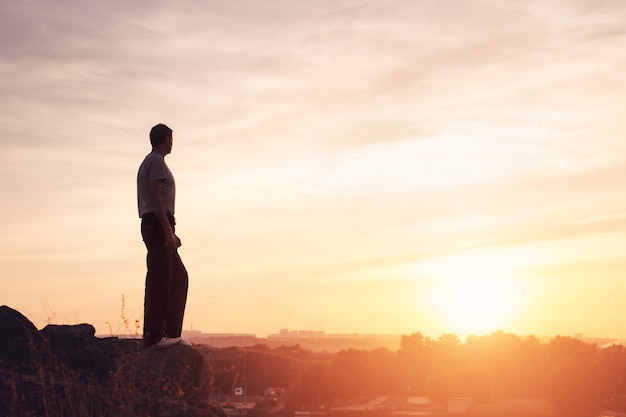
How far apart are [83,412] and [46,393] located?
0.60 metres

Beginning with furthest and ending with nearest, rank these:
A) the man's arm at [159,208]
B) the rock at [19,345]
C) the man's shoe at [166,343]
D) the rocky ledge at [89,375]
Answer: the man's shoe at [166,343] → the man's arm at [159,208] → the rock at [19,345] → the rocky ledge at [89,375]

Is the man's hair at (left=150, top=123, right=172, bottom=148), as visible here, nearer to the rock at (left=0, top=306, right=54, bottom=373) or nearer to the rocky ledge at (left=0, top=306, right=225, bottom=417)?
the rocky ledge at (left=0, top=306, right=225, bottom=417)

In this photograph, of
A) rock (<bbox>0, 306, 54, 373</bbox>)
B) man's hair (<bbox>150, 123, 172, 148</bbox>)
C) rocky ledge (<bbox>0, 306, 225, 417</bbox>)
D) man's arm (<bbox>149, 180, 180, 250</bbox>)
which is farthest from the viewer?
man's hair (<bbox>150, 123, 172, 148</bbox>)

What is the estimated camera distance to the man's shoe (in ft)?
34.4

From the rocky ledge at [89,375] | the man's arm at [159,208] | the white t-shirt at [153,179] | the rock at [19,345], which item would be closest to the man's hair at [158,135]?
the white t-shirt at [153,179]

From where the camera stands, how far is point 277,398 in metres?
156

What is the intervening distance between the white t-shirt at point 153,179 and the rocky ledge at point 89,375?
182cm

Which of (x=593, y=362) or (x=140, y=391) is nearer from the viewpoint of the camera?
(x=140, y=391)

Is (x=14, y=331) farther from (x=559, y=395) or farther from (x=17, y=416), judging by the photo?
(x=559, y=395)

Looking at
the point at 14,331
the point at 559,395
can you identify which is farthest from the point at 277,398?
the point at 14,331

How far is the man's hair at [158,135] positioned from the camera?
10.7m

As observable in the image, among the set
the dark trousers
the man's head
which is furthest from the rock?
the man's head

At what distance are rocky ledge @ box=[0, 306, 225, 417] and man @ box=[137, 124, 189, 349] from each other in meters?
0.31

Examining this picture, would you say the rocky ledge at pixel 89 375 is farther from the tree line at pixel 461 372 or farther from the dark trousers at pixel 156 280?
the tree line at pixel 461 372
